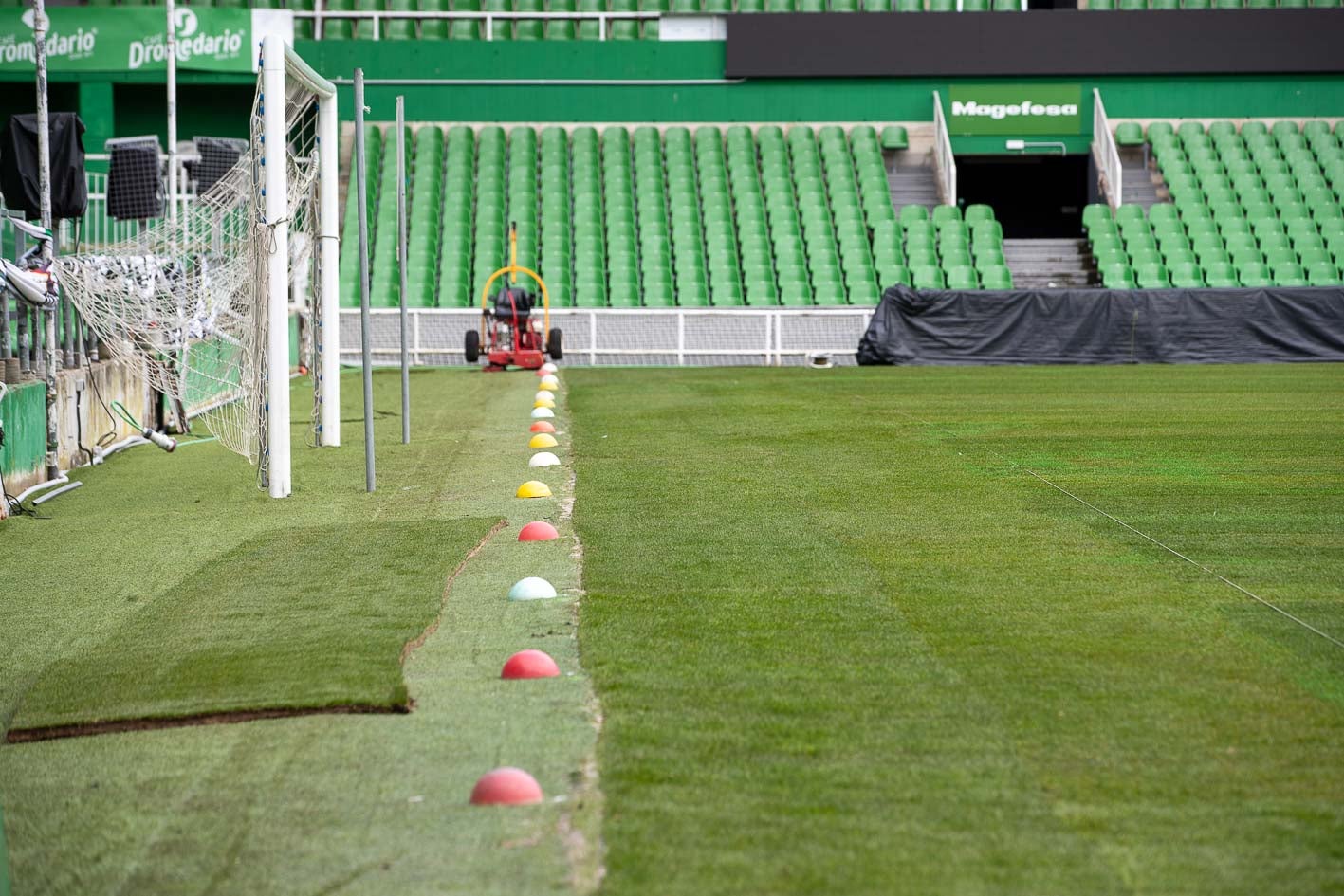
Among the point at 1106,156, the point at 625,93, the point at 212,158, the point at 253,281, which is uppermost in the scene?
the point at 625,93

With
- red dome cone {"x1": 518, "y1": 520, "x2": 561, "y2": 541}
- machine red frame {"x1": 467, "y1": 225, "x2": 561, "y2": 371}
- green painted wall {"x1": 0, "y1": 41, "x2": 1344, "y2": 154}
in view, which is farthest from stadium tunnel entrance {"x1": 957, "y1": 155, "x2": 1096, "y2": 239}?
red dome cone {"x1": 518, "y1": 520, "x2": 561, "y2": 541}

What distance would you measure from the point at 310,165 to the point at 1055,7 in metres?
27.9

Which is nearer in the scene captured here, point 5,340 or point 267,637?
point 267,637

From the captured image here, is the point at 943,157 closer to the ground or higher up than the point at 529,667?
higher up

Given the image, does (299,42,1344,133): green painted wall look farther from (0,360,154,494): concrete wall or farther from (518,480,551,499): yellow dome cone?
(518,480,551,499): yellow dome cone

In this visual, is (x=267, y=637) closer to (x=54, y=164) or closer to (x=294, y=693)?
(x=294, y=693)

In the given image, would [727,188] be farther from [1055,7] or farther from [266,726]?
[266,726]

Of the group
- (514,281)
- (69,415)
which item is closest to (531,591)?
(69,415)

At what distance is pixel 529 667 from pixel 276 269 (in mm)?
5949

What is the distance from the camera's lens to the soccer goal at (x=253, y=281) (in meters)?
10.6

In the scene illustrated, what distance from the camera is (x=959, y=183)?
123 feet

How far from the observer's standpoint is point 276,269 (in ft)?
34.5

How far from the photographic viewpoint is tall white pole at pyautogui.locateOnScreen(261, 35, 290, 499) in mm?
10438

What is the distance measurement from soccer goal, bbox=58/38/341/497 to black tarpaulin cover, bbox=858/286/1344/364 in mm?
13915
